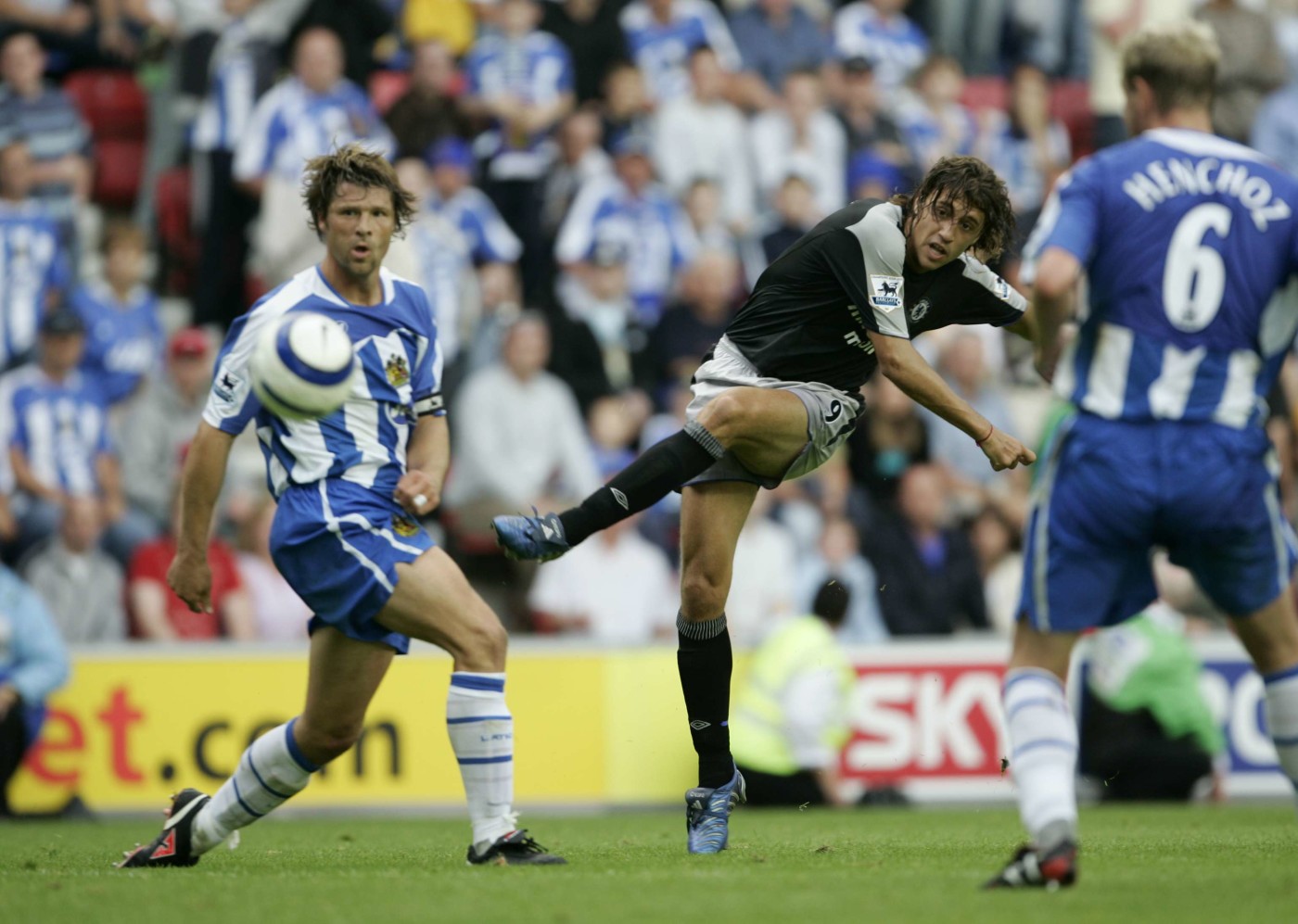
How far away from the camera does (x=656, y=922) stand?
5211 millimetres

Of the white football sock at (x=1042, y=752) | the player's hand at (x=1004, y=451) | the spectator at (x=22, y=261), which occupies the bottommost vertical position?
the white football sock at (x=1042, y=752)

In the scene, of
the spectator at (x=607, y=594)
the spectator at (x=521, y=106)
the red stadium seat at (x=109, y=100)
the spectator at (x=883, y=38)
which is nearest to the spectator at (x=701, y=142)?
the spectator at (x=521, y=106)

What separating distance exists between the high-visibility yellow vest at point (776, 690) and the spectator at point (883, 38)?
276 inches

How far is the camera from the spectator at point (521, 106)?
1512cm

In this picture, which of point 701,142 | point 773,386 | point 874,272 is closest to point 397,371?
point 773,386

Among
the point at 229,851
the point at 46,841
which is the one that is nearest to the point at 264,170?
the point at 46,841

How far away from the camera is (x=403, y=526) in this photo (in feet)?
22.1

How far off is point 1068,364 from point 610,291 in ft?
30.2

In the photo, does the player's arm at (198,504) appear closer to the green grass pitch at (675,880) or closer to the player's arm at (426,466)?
the player's arm at (426,466)

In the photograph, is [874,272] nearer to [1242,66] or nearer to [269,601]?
[269,601]

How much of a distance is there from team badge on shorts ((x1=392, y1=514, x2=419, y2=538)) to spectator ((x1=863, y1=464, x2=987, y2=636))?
6856 mm

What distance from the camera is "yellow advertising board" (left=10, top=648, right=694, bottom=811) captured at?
38.7ft

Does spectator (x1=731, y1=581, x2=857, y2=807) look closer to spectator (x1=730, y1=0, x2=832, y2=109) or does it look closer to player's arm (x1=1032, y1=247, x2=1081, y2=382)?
player's arm (x1=1032, y1=247, x2=1081, y2=382)


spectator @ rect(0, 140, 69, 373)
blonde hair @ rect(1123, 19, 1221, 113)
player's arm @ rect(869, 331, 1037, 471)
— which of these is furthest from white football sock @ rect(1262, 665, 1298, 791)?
spectator @ rect(0, 140, 69, 373)
